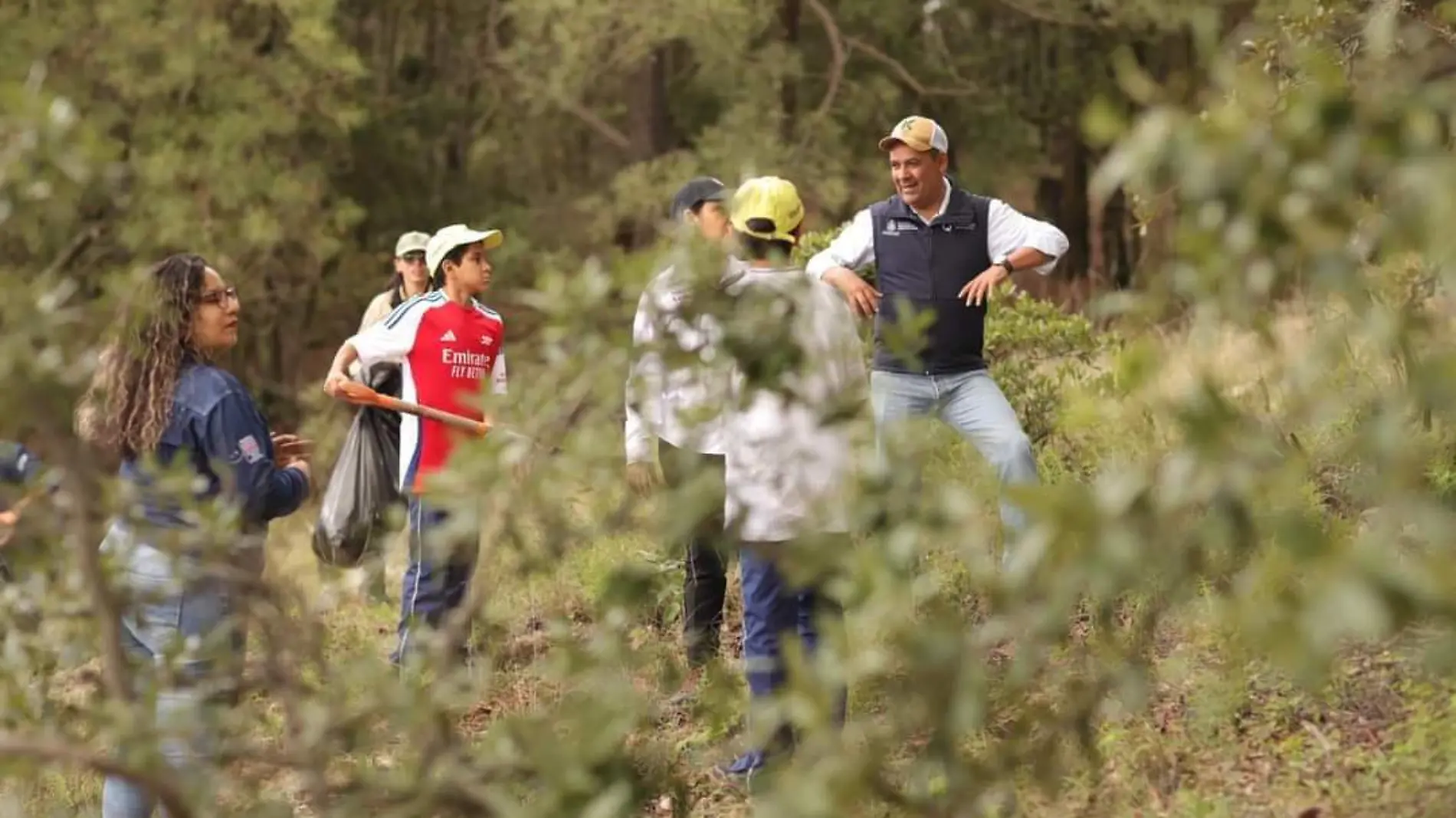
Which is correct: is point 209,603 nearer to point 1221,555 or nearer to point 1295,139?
point 1221,555

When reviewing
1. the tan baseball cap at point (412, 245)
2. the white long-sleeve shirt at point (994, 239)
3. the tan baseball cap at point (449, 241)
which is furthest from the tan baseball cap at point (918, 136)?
the tan baseball cap at point (412, 245)

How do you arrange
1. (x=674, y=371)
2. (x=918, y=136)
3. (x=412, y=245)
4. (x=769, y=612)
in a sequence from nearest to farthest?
(x=674, y=371) < (x=769, y=612) < (x=918, y=136) < (x=412, y=245)

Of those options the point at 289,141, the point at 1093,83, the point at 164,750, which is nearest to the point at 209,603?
the point at 164,750

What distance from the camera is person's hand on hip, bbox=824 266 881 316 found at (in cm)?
521

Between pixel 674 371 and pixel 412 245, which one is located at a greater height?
pixel 412 245

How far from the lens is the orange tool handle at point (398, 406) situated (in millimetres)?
5602

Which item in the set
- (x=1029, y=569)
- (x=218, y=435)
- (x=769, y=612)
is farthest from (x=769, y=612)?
(x=1029, y=569)

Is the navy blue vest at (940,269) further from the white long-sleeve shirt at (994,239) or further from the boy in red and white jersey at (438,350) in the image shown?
the boy in red and white jersey at (438,350)

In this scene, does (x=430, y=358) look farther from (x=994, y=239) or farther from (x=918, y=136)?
(x=994, y=239)

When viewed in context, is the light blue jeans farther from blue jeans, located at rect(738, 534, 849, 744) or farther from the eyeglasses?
blue jeans, located at rect(738, 534, 849, 744)

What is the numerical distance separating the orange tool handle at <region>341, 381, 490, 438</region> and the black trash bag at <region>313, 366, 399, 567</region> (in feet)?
0.84

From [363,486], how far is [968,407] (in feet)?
7.57

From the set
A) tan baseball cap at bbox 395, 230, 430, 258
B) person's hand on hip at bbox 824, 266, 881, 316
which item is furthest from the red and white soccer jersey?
person's hand on hip at bbox 824, 266, 881, 316

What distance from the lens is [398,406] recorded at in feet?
18.9
